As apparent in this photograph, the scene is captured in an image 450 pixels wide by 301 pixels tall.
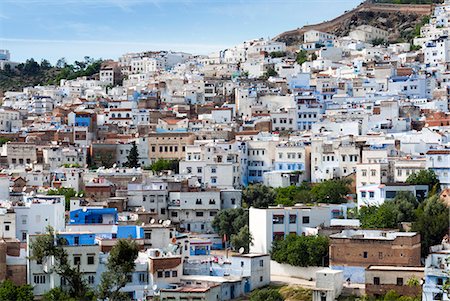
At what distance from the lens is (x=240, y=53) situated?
4681cm

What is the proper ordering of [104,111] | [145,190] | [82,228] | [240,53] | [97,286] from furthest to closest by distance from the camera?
[240,53] < [104,111] < [145,190] < [82,228] < [97,286]

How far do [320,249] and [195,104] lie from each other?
18.0 m

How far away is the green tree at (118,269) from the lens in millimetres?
15352

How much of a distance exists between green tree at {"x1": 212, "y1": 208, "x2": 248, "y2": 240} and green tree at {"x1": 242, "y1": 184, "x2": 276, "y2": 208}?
1.33 m

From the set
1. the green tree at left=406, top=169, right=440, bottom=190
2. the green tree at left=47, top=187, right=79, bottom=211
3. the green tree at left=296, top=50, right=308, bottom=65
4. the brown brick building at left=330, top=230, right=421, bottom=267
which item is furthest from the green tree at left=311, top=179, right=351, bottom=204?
the green tree at left=296, top=50, right=308, bottom=65

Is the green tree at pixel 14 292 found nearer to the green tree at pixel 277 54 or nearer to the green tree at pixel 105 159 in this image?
the green tree at pixel 105 159

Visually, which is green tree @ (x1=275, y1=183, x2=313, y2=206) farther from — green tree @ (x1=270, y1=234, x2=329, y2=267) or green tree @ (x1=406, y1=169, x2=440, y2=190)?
green tree @ (x1=270, y1=234, x2=329, y2=267)

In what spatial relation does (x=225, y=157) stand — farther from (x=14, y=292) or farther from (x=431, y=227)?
(x=14, y=292)

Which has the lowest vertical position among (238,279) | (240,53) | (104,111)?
(238,279)

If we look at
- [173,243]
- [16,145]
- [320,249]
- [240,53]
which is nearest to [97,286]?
[173,243]

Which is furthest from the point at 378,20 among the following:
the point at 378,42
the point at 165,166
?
the point at 165,166

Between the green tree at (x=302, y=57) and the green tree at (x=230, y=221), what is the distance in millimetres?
21228

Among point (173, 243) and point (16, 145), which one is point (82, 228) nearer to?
point (173, 243)

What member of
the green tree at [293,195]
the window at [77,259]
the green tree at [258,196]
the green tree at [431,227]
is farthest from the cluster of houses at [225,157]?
the green tree at [293,195]
